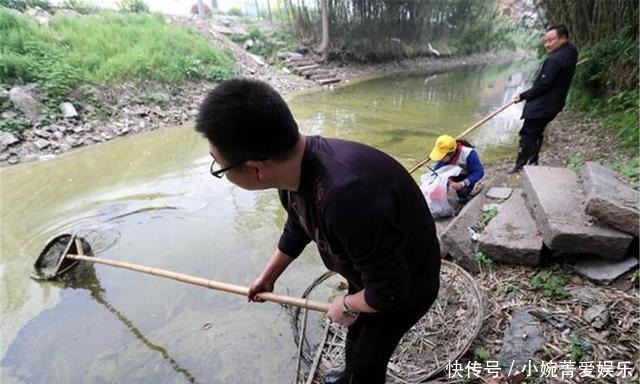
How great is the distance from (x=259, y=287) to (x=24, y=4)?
12205 mm

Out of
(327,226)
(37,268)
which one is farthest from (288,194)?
(37,268)

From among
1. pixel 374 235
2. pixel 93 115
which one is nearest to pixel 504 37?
pixel 93 115

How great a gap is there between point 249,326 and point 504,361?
1.80 meters

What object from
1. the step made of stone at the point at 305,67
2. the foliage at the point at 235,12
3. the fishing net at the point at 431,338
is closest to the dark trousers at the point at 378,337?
the fishing net at the point at 431,338

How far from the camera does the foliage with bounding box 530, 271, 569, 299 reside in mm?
2527

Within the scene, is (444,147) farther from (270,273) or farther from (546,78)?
(270,273)

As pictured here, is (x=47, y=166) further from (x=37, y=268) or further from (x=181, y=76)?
(x=181, y=76)

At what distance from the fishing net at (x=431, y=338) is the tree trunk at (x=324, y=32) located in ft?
53.3

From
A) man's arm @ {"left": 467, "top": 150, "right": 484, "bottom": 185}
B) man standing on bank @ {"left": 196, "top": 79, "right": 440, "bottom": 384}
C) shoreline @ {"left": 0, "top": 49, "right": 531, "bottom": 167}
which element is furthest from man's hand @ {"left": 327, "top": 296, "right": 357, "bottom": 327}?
shoreline @ {"left": 0, "top": 49, "right": 531, "bottom": 167}

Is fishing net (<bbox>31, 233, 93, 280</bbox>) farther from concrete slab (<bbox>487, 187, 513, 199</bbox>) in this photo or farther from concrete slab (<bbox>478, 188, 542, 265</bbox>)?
concrete slab (<bbox>487, 187, 513, 199</bbox>)

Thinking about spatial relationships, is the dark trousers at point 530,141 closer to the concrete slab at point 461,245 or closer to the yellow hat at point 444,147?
the yellow hat at point 444,147

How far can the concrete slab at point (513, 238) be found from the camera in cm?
275

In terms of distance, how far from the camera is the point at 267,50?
16625 millimetres

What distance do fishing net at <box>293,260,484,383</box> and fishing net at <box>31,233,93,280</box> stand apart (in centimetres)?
234
